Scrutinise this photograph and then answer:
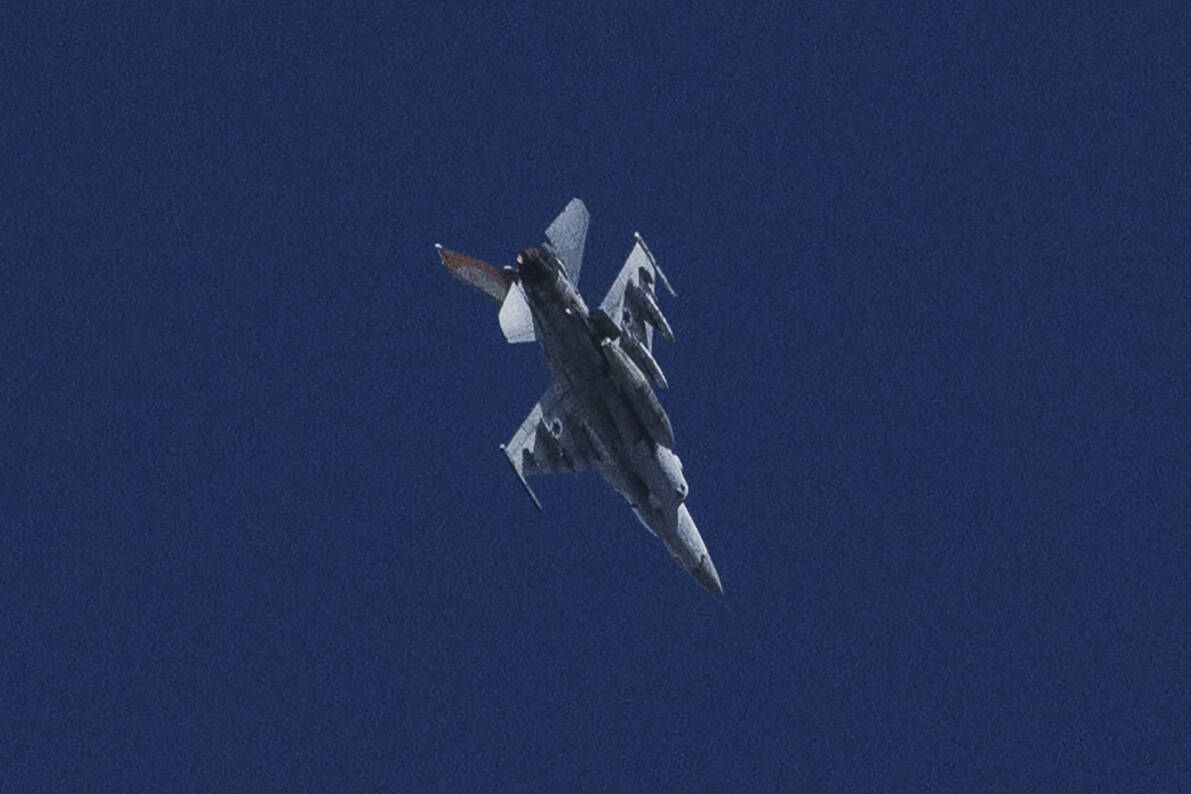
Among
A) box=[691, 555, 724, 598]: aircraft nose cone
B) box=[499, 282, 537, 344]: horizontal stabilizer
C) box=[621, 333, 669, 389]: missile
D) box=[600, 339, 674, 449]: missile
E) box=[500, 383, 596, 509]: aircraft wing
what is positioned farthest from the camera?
box=[691, 555, 724, 598]: aircraft nose cone

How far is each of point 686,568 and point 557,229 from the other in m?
11.4

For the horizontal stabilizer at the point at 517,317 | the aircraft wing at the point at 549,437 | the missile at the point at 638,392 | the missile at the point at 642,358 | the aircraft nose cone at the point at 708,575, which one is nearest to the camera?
the horizontal stabilizer at the point at 517,317

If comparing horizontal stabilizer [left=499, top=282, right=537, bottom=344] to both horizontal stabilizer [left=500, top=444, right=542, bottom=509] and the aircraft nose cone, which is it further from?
the aircraft nose cone

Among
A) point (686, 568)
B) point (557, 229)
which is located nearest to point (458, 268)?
point (557, 229)

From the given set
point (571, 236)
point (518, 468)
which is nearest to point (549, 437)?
point (518, 468)

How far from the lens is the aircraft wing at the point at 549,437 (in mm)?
76438

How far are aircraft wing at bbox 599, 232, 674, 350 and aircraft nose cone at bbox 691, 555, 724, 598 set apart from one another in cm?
617

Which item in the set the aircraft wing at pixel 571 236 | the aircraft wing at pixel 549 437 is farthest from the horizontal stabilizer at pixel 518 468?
the aircraft wing at pixel 571 236

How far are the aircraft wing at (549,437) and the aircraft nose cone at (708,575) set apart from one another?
18.0 feet

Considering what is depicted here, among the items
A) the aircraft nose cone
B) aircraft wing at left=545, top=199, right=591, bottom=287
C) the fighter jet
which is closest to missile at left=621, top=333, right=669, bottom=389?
the fighter jet

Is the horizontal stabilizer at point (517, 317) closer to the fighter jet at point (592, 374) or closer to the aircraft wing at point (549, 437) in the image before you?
the fighter jet at point (592, 374)

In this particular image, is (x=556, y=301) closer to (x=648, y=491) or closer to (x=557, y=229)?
(x=557, y=229)

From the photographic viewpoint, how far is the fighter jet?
74062mm

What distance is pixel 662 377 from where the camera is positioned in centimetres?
7625
